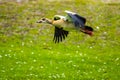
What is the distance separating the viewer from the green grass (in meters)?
26.0

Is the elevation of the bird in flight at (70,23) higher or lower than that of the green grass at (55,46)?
higher

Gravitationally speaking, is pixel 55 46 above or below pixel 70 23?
below

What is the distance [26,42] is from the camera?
3634 centimetres

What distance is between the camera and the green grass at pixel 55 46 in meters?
26.0

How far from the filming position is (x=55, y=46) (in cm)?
3503

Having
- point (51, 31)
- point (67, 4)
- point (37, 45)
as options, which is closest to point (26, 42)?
point (37, 45)

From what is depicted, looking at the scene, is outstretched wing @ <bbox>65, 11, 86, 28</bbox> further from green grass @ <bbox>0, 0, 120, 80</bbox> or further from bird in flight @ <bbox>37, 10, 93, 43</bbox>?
green grass @ <bbox>0, 0, 120, 80</bbox>

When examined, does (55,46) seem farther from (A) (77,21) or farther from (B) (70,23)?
(A) (77,21)

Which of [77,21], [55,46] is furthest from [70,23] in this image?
[55,46]

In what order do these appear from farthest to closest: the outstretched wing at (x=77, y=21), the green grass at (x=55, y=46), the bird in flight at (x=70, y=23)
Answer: the green grass at (x=55, y=46) < the outstretched wing at (x=77, y=21) < the bird in flight at (x=70, y=23)

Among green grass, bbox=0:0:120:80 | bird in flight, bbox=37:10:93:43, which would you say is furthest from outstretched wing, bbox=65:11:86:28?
green grass, bbox=0:0:120:80

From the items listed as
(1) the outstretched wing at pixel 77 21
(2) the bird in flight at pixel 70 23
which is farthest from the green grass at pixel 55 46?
(1) the outstretched wing at pixel 77 21

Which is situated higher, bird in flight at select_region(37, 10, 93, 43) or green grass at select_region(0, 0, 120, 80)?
bird in flight at select_region(37, 10, 93, 43)

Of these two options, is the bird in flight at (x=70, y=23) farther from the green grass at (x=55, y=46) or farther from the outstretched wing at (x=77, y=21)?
the green grass at (x=55, y=46)
